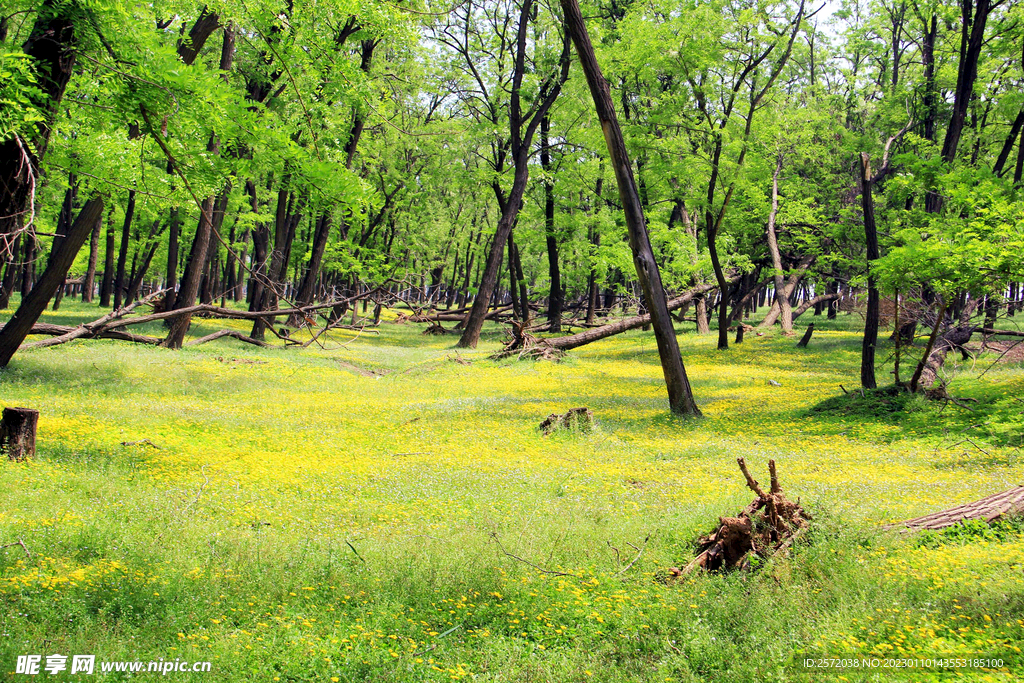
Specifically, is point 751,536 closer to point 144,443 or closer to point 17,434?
point 144,443

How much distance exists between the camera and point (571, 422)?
12.8m

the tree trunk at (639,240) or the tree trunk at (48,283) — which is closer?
the tree trunk at (48,283)

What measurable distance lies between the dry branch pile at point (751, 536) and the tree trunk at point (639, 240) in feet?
26.9

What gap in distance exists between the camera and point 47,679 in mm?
3906

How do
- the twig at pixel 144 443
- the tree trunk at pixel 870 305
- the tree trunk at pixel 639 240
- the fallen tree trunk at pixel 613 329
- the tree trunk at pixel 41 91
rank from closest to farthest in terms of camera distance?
the tree trunk at pixel 41 91 → the twig at pixel 144 443 → the tree trunk at pixel 639 240 → the tree trunk at pixel 870 305 → the fallen tree trunk at pixel 613 329

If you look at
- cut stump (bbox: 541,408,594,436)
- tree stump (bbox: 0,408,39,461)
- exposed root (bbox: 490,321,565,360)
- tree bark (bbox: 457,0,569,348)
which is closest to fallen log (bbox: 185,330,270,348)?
tree bark (bbox: 457,0,569,348)

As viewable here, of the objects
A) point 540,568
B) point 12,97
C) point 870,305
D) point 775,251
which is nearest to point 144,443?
point 12,97

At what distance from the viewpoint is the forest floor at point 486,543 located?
4.53m

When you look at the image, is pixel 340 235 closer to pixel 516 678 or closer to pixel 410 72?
pixel 410 72

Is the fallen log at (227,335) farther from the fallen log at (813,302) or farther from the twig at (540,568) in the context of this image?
the fallen log at (813,302)

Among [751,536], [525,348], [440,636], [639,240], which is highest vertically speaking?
[639,240]

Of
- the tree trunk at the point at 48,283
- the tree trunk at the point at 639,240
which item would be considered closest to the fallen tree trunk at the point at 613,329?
the tree trunk at the point at 639,240

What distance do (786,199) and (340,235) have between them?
83.1ft

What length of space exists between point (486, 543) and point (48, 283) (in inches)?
476
